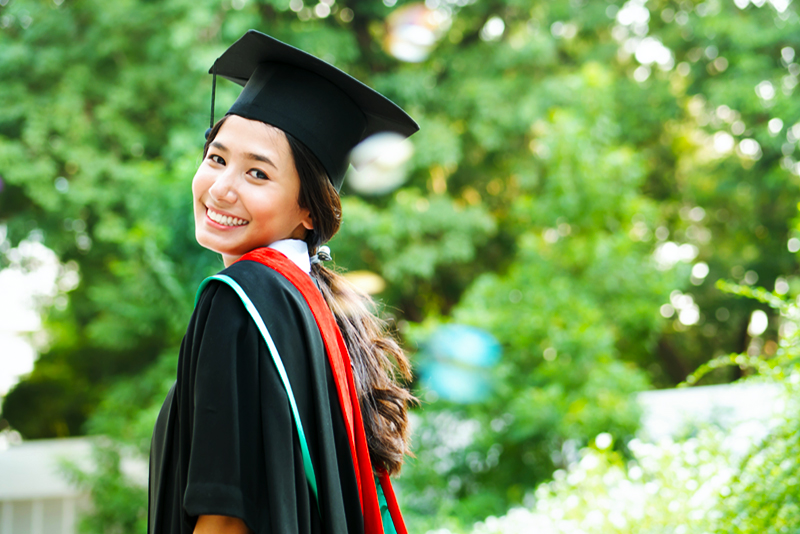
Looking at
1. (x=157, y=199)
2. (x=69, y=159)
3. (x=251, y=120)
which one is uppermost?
(x=69, y=159)

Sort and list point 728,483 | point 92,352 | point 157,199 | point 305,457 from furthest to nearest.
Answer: point 92,352
point 157,199
point 728,483
point 305,457

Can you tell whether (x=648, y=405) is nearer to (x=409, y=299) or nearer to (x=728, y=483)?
(x=728, y=483)

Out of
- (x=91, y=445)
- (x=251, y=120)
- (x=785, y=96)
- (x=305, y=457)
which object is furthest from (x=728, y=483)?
(x=91, y=445)

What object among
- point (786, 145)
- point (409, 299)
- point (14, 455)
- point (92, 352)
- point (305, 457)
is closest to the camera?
point (305, 457)

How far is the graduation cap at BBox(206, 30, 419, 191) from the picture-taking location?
3.55 feet

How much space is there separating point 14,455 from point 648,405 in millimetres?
5443

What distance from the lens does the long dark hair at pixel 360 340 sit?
1099 millimetres

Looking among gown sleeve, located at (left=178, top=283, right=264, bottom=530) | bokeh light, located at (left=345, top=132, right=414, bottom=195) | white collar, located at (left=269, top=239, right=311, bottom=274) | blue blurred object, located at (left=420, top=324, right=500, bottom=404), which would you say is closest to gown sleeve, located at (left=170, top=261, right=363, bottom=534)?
gown sleeve, located at (left=178, top=283, right=264, bottom=530)

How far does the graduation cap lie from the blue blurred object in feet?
11.2

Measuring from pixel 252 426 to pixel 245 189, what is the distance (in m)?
0.39

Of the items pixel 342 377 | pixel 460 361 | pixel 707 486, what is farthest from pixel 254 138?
pixel 460 361

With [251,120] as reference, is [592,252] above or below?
above

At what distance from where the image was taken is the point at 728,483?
221 cm

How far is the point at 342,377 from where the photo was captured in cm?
103
